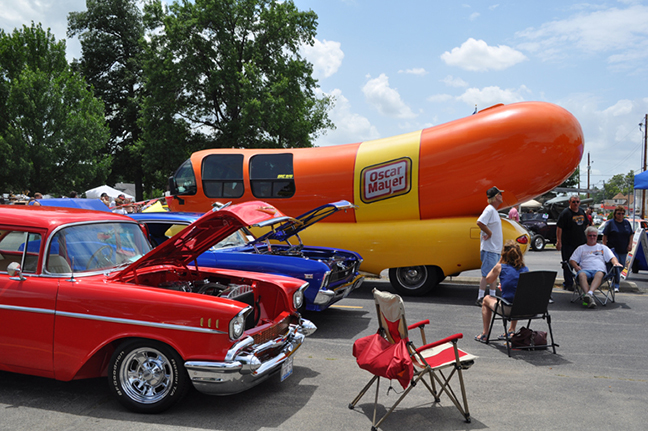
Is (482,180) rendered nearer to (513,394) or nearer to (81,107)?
(513,394)

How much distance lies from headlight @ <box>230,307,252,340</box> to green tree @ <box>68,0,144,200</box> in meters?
36.7

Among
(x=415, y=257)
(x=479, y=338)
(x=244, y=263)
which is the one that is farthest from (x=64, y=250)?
(x=415, y=257)

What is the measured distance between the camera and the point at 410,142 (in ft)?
30.7

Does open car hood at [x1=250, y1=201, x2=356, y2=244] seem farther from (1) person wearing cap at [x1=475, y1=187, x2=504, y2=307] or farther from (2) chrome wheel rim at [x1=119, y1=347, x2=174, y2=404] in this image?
(2) chrome wheel rim at [x1=119, y1=347, x2=174, y2=404]

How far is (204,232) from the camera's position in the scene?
4.66 metres

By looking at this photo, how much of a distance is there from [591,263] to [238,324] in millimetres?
6976

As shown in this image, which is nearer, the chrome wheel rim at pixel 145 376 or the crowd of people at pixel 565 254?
the chrome wheel rim at pixel 145 376

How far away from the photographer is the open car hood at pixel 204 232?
13.9 feet

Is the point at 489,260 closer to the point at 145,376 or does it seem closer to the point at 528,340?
the point at 528,340

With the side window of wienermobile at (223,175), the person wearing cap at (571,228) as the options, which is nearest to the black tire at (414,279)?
the person wearing cap at (571,228)

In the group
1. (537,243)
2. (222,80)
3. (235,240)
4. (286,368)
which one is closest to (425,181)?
(235,240)

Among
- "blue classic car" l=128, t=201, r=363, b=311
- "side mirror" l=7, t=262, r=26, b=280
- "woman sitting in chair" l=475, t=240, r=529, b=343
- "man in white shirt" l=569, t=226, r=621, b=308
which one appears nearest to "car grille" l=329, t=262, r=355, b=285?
"blue classic car" l=128, t=201, r=363, b=311

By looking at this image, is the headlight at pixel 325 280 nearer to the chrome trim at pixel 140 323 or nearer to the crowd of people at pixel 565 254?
the crowd of people at pixel 565 254

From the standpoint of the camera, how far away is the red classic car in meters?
3.81
